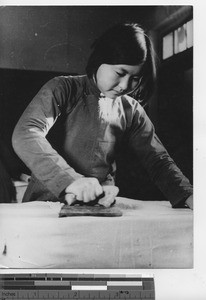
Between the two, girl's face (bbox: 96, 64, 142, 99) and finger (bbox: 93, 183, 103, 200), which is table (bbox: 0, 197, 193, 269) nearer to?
finger (bbox: 93, 183, 103, 200)

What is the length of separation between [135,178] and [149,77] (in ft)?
1.28

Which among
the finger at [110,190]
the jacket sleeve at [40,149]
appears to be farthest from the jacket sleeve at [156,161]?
the jacket sleeve at [40,149]

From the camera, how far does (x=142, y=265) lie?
72.7 inches

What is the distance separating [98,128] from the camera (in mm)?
1877

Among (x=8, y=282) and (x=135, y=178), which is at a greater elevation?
(x=135, y=178)

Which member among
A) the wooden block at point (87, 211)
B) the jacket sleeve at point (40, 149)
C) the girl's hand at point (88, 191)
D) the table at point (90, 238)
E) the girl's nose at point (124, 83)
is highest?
the girl's nose at point (124, 83)

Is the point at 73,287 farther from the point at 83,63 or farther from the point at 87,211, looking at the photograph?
the point at 83,63

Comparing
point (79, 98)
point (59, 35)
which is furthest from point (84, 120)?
point (59, 35)

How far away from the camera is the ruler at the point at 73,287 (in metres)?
1.71

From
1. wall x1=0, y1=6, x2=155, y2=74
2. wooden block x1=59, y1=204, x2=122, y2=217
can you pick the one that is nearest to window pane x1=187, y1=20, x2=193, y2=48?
wall x1=0, y1=6, x2=155, y2=74

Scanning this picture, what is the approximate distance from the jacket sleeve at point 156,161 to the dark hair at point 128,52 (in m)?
0.10

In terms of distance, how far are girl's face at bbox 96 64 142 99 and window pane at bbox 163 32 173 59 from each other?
0.37 ft

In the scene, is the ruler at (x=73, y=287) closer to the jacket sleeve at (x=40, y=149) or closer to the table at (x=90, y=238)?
the table at (x=90, y=238)

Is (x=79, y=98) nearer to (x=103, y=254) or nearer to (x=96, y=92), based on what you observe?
(x=96, y=92)
